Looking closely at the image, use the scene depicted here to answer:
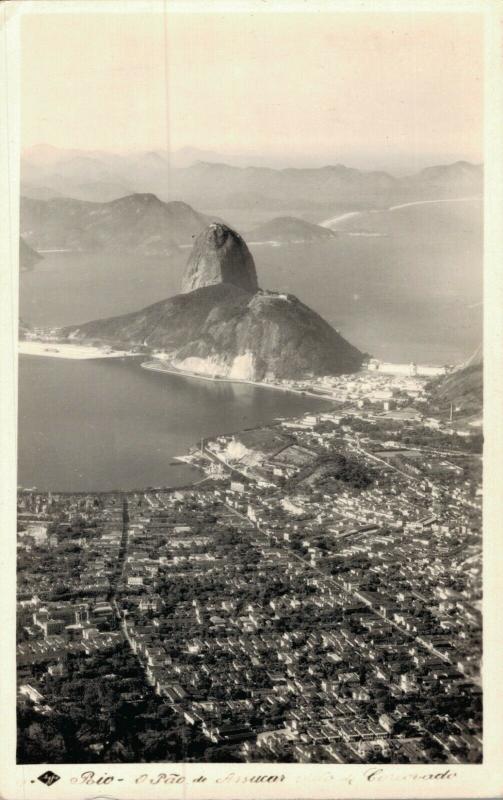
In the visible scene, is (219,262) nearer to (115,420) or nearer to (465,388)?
(115,420)

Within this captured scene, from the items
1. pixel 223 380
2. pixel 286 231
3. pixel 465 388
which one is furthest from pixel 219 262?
pixel 465 388

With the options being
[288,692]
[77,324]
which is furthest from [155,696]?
[77,324]

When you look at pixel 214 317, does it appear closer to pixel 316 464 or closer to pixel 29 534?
pixel 316 464

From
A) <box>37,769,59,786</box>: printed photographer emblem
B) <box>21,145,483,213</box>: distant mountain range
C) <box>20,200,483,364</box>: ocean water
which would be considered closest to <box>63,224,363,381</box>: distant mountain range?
<box>20,200,483,364</box>: ocean water

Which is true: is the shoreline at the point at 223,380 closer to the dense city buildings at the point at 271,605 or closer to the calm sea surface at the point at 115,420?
the calm sea surface at the point at 115,420

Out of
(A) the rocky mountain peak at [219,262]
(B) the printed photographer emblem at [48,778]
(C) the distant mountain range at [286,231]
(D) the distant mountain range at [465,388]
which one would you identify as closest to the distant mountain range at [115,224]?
(A) the rocky mountain peak at [219,262]

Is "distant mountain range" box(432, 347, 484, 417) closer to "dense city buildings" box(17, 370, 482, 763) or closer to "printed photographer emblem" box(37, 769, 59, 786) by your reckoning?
"dense city buildings" box(17, 370, 482, 763)
